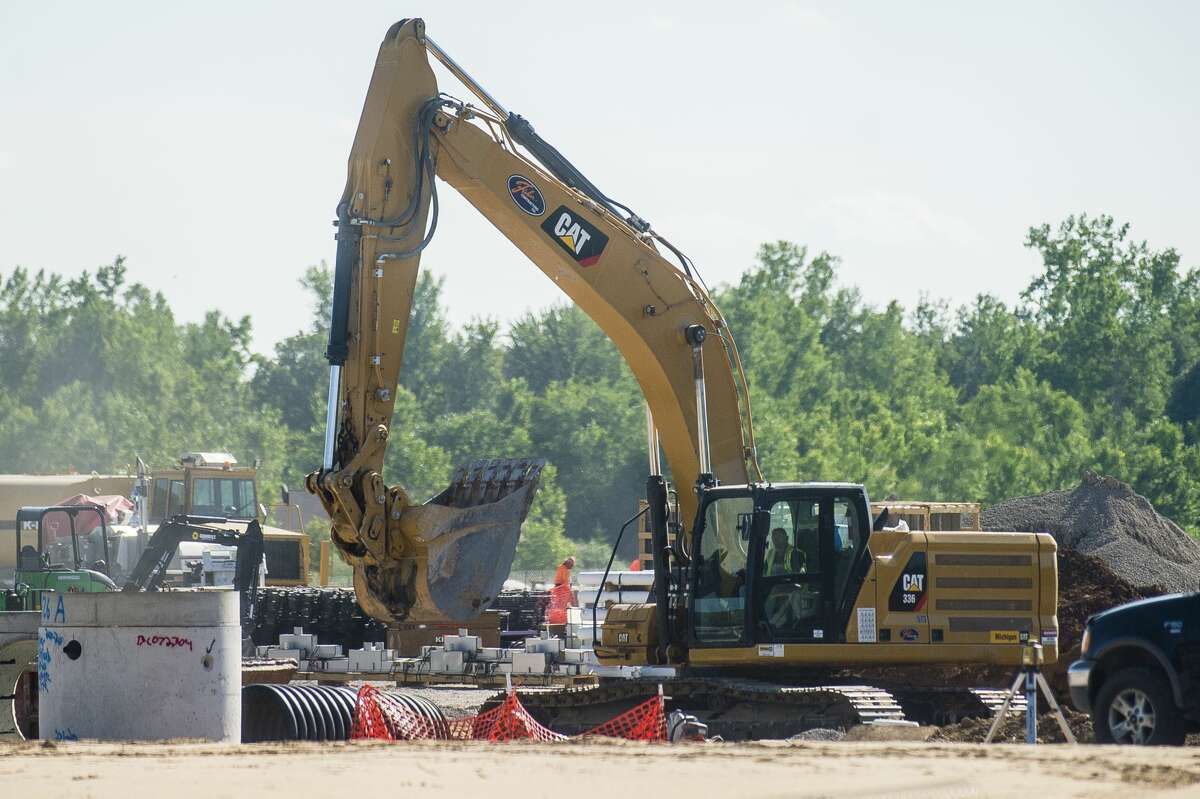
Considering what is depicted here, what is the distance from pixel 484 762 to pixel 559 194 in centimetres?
816

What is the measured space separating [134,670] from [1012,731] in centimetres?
788

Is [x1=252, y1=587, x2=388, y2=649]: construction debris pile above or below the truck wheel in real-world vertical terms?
above

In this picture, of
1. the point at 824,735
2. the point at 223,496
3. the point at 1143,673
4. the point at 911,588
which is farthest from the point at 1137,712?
the point at 223,496

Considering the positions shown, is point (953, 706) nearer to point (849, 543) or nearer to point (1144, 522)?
point (849, 543)

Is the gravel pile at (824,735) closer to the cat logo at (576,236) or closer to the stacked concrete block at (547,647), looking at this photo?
the cat logo at (576,236)

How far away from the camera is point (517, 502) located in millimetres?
17953

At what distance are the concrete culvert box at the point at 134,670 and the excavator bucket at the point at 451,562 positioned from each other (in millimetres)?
2690

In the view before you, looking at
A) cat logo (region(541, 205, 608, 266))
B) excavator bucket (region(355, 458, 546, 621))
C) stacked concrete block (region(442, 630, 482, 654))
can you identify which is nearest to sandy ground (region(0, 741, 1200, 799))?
excavator bucket (region(355, 458, 546, 621))

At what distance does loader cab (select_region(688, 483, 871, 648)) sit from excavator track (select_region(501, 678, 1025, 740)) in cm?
51

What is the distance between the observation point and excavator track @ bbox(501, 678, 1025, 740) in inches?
669

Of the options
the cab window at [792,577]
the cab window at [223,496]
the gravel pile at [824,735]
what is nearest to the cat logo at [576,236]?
the cab window at [792,577]

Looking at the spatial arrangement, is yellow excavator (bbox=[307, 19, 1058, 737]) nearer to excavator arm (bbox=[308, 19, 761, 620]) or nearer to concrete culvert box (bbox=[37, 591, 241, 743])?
excavator arm (bbox=[308, 19, 761, 620])

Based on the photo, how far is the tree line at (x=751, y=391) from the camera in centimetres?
6431

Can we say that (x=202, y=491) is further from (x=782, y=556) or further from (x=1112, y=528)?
(x=782, y=556)
